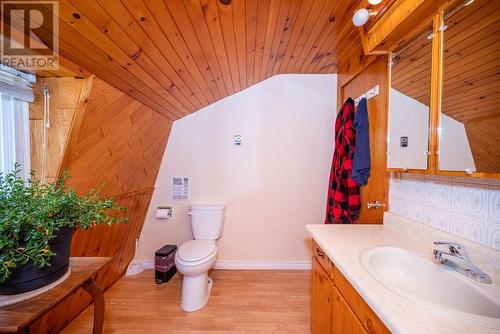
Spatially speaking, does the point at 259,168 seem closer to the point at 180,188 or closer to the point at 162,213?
the point at 180,188

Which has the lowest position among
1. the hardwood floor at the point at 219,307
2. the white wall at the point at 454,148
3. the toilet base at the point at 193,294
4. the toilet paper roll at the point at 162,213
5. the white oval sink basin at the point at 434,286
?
the hardwood floor at the point at 219,307

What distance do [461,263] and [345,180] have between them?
3.10 feet

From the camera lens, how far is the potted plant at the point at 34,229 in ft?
2.29

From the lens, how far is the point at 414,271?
94 cm

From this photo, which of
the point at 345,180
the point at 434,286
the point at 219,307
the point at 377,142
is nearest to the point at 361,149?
the point at 377,142

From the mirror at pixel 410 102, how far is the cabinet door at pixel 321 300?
2.54 ft

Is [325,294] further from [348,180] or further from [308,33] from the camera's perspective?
[308,33]

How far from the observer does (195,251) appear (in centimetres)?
180

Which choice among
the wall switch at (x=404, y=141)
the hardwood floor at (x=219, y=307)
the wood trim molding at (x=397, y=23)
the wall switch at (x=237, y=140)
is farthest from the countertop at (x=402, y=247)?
the wall switch at (x=237, y=140)

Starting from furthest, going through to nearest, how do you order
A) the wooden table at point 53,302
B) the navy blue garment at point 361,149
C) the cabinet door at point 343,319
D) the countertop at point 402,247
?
the navy blue garment at point 361,149, the cabinet door at point 343,319, the wooden table at point 53,302, the countertop at point 402,247

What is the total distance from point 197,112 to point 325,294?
6.64ft

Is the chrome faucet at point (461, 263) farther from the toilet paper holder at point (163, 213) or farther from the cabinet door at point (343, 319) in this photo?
the toilet paper holder at point (163, 213)

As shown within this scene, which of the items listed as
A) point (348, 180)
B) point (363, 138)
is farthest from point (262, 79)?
point (348, 180)

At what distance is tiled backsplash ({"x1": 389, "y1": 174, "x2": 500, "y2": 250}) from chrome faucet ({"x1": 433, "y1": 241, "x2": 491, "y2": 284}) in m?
0.14
